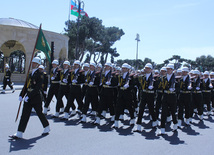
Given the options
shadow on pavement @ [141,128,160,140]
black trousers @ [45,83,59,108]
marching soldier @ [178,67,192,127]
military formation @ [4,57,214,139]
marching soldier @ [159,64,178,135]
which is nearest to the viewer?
shadow on pavement @ [141,128,160,140]

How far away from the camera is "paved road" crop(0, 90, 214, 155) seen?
17.4ft

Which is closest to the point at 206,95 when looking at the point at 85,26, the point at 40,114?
the point at 40,114

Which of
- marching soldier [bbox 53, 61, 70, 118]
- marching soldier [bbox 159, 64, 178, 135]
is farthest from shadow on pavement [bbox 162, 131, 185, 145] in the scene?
marching soldier [bbox 53, 61, 70, 118]

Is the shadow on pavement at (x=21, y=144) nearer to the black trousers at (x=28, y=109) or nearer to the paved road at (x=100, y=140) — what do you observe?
the paved road at (x=100, y=140)

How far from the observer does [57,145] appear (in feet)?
18.2

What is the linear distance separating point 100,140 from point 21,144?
6.30ft

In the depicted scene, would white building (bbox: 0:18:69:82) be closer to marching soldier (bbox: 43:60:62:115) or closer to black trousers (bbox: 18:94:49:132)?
marching soldier (bbox: 43:60:62:115)

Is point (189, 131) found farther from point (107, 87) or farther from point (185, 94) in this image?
point (107, 87)

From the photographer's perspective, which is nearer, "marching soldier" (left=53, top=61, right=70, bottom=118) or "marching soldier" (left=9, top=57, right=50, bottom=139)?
"marching soldier" (left=9, top=57, right=50, bottom=139)

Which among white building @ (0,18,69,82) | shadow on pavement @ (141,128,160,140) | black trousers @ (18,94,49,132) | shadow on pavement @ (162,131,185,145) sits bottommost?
shadow on pavement @ (141,128,160,140)

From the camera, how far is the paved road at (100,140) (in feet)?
17.4

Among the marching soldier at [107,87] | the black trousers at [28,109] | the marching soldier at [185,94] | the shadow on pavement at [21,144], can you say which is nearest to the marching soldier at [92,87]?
the marching soldier at [107,87]

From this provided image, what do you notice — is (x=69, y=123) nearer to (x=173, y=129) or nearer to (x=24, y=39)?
(x=173, y=129)

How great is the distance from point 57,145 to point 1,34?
2468 centimetres
